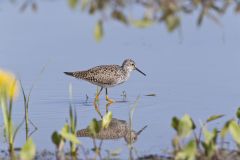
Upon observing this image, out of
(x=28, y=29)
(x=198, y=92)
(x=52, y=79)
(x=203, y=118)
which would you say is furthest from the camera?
(x=28, y=29)

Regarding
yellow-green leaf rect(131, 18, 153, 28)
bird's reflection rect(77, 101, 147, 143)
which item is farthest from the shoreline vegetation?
yellow-green leaf rect(131, 18, 153, 28)

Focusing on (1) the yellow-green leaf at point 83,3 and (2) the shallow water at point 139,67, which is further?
(2) the shallow water at point 139,67

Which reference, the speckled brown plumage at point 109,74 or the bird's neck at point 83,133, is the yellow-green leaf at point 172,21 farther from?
the speckled brown plumage at point 109,74

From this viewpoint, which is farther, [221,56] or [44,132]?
[221,56]

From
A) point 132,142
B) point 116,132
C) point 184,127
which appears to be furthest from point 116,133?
point 184,127

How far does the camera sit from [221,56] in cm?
1166

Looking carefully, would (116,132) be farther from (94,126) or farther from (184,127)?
(184,127)

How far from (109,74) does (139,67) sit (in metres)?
0.60

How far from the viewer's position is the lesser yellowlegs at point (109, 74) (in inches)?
438

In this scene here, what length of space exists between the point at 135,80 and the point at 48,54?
4.62 ft

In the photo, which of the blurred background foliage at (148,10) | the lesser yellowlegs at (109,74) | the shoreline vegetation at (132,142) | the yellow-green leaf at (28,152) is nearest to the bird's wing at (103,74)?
the lesser yellowlegs at (109,74)

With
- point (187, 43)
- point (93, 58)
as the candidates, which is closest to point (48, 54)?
point (93, 58)

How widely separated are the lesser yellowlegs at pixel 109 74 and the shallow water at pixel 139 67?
0.57 feet

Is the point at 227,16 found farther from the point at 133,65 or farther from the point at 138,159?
the point at 138,159
